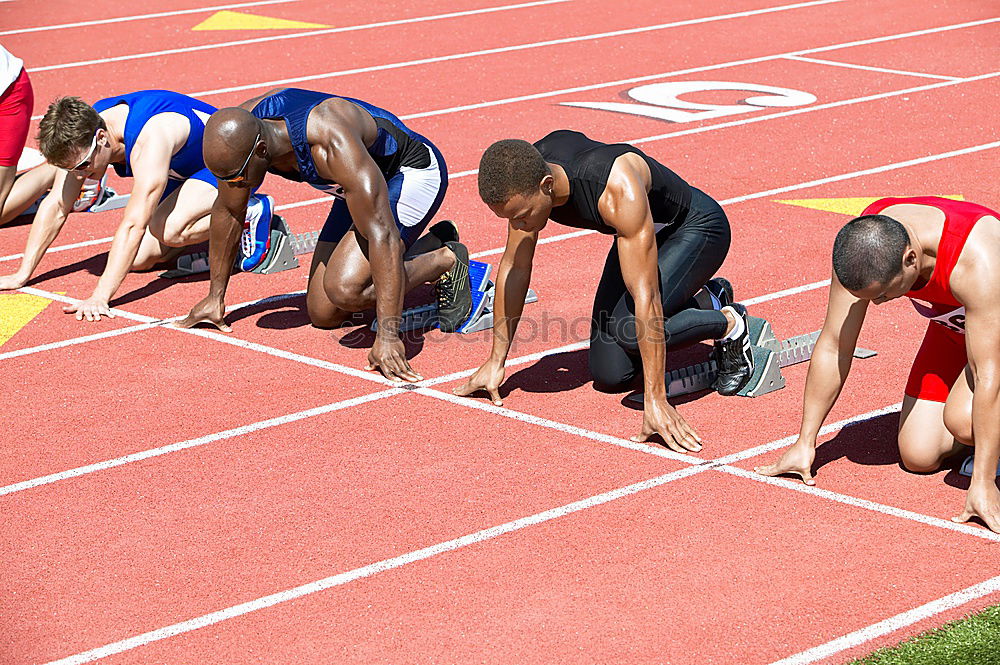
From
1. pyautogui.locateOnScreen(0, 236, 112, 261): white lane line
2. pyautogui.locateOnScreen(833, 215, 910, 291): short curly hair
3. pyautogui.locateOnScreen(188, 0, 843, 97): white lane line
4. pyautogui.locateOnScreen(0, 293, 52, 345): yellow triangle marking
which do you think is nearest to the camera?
pyautogui.locateOnScreen(833, 215, 910, 291): short curly hair

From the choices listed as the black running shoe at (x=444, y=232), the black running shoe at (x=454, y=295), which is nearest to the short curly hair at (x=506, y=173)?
the black running shoe at (x=454, y=295)

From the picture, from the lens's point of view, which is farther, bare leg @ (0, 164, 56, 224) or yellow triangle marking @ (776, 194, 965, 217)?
yellow triangle marking @ (776, 194, 965, 217)

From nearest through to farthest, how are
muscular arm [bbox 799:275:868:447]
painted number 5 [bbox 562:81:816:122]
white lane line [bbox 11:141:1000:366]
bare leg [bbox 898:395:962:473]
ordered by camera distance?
muscular arm [bbox 799:275:868:447], bare leg [bbox 898:395:962:473], white lane line [bbox 11:141:1000:366], painted number 5 [bbox 562:81:816:122]

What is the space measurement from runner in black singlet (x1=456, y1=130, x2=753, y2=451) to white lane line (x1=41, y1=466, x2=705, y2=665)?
0.42 meters

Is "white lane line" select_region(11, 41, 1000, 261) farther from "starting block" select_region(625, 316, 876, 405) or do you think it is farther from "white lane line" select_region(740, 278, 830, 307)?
"starting block" select_region(625, 316, 876, 405)

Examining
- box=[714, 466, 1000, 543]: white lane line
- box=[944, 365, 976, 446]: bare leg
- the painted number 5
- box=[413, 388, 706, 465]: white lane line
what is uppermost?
box=[944, 365, 976, 446]: bare leg

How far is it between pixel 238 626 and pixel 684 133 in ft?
27.1

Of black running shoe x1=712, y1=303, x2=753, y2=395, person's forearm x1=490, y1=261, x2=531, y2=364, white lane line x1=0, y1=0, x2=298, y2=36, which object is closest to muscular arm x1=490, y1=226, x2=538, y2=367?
person's forearm x1=490, y1=261, x2=531, y2=364

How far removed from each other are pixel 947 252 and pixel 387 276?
2.79 meters

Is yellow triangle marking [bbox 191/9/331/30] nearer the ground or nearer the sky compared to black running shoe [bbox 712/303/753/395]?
nearer the sky

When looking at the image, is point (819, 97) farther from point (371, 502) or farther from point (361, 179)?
point (371, 502)

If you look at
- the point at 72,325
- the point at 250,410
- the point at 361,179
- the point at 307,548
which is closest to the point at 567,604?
the point at 307,548

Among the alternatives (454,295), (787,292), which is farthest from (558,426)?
(787,292)

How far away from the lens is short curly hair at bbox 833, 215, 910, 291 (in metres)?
4.47
